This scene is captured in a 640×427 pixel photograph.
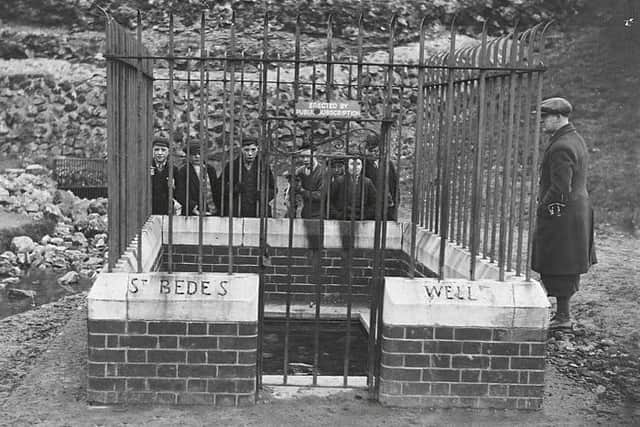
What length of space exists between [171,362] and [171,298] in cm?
43

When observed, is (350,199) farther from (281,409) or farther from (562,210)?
(281,409)

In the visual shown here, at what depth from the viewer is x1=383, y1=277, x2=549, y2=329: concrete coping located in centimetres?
515

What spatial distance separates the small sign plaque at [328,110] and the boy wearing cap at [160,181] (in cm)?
449

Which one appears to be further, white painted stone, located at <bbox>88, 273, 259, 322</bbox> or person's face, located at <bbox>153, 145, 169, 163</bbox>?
person's face, located at <bbox>153, 145, 169, 163</bbox>

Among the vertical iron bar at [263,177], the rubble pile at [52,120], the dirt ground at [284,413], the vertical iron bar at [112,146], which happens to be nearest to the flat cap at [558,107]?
the dirt ground at [284,413]

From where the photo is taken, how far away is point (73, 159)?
64.1ft

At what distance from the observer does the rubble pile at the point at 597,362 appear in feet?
20.0

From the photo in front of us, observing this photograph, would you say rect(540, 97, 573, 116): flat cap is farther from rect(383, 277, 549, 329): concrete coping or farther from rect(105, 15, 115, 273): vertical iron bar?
rect(105, 15, 115, 273): vertical iron bar

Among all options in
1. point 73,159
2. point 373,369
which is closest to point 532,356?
point 373,369

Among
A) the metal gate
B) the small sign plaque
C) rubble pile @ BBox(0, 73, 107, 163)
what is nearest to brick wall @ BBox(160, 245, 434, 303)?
the metal gate

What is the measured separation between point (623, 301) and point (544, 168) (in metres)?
2.73

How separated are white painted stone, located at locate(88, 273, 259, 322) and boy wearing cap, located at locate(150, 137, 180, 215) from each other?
4190 millimetres

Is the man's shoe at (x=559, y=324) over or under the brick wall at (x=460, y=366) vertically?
under

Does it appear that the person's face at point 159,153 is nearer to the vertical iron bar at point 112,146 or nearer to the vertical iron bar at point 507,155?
the vertical iron bar at point 112,146
